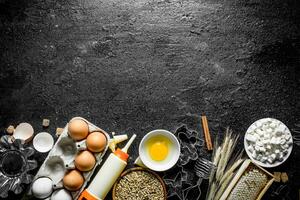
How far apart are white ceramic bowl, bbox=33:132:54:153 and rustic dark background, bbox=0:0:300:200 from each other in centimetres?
6

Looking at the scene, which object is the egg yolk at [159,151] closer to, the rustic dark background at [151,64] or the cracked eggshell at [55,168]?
the rustic dark background at [151,64]

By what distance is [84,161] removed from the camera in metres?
2.79

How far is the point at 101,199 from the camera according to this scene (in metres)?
2.87

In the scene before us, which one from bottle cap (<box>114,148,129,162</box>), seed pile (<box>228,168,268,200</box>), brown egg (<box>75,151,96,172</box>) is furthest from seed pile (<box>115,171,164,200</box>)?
seed pile (<box>228,168,268,200</box>)

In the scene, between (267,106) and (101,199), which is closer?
(101,199)

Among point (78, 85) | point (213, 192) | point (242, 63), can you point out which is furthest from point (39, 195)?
point (242, 63)

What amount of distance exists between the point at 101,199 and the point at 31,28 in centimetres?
133

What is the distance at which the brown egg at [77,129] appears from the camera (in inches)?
111

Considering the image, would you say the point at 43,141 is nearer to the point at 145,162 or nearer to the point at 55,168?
the point at 55,168

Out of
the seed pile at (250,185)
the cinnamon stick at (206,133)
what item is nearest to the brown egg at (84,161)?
the cinnamon stick at (206,133)

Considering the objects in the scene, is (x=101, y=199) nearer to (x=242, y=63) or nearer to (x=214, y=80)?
(x=214, y=80)

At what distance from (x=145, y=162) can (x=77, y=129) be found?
20.6 inches

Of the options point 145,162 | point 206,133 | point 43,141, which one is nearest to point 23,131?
point 43,141

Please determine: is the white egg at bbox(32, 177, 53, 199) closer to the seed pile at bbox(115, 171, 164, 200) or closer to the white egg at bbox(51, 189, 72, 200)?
the white egg at bbox(51, 189, 72, 200)
